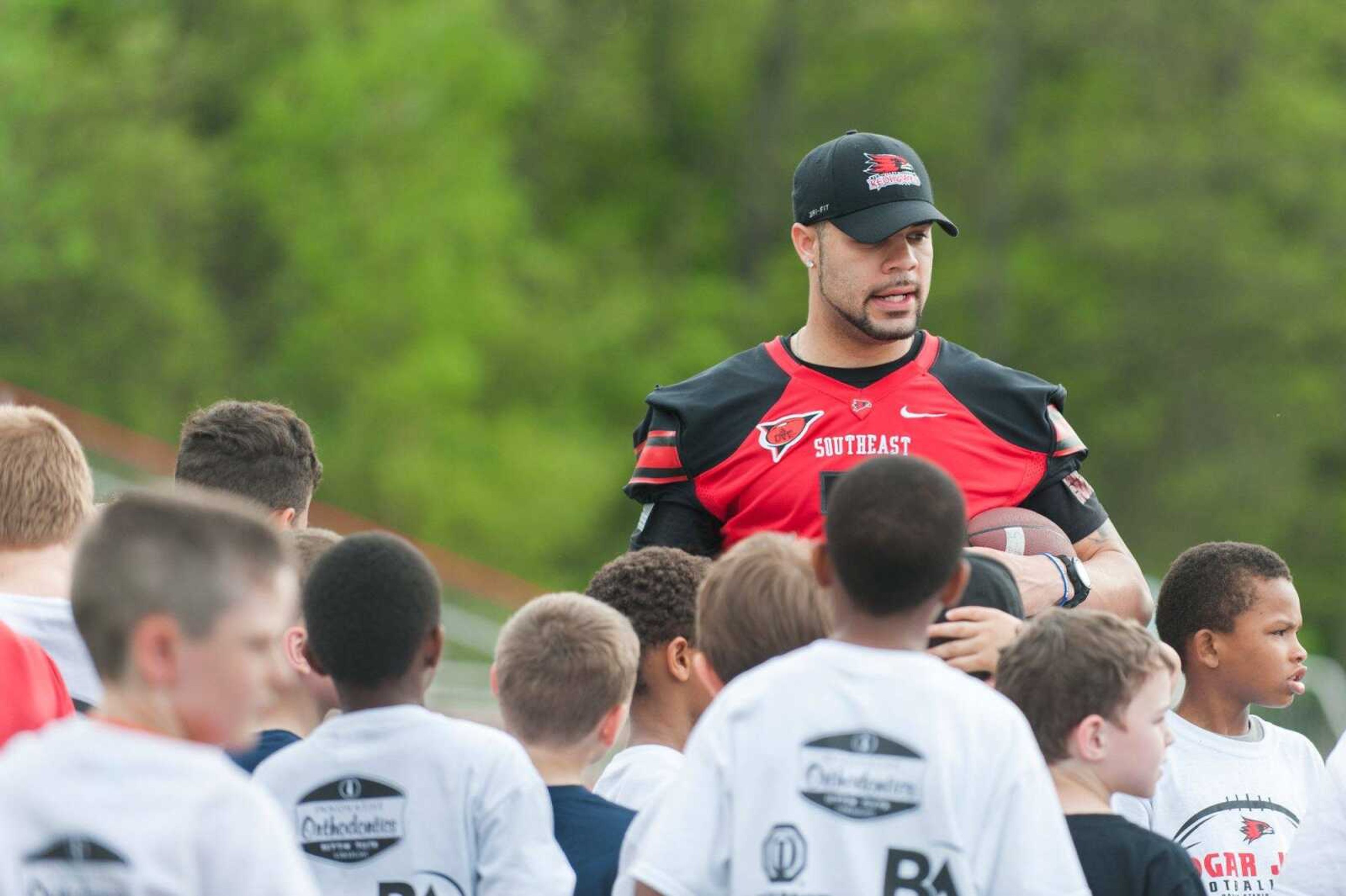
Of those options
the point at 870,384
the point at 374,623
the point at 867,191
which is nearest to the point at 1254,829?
the point at 870,384

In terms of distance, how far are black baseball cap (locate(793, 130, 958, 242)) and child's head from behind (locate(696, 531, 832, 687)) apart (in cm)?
150

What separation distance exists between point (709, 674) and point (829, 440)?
1.35 metres

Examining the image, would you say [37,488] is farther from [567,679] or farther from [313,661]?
[567,679]

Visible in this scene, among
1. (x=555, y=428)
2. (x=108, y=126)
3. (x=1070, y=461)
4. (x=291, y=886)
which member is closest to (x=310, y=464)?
Result: (x=1070, y=461)

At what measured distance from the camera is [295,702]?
14.2 ft

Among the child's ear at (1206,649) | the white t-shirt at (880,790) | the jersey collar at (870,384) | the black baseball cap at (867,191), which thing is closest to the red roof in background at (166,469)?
the jersey collar at (870,384)

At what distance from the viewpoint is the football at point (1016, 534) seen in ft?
16.1

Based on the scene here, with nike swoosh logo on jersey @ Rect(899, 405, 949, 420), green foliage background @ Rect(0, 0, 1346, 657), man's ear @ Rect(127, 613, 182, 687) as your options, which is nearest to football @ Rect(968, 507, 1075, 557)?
nike swoosh logo on jersey @ Rect(899, 405, 949, 420)

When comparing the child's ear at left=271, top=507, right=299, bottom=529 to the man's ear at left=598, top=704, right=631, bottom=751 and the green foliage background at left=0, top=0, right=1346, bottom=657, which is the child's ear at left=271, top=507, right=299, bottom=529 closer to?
the man's ear at left=598, top=704, right=631, bottom=751

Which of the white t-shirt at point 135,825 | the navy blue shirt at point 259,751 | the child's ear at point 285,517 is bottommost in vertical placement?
the navy blue shirt at point 259,751

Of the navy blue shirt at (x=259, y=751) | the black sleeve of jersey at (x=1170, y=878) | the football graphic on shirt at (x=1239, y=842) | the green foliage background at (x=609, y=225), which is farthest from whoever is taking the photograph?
the green foliage background at (x=609, y=225)

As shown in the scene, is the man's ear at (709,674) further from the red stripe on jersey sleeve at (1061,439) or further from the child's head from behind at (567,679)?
the red stripe on jersey sleeve at (1061,439)

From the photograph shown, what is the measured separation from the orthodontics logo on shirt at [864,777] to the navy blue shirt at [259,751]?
1.35 metres

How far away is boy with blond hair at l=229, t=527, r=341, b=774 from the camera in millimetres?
4211
